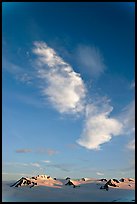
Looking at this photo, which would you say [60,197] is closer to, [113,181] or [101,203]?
[101,203]

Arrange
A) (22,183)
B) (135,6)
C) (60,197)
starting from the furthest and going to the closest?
(22,183) < (60,197) < (135,6)

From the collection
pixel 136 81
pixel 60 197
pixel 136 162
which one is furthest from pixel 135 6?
pixel 60 197

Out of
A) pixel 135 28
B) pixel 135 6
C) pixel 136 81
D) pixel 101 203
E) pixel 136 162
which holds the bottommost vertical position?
pixel 101 203

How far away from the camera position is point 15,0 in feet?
11.1

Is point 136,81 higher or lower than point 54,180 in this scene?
higher

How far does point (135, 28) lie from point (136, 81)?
76 cm

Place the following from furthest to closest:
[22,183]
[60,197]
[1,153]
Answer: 1. [22,183]
2. [60,197]
3. [1,153]

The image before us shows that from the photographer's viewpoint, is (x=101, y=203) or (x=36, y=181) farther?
(x=36, y=181)

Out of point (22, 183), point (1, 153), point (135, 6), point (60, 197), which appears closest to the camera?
point (1, 153)

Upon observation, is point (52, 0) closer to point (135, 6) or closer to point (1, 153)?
point (135, 6)

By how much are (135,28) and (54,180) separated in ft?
9.08

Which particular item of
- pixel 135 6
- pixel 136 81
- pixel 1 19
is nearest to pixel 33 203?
pixel 136 81

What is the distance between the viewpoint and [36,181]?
4.20 meters

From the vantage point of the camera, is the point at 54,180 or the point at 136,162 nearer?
the point at 136,162
